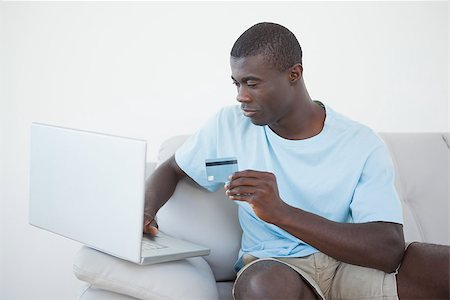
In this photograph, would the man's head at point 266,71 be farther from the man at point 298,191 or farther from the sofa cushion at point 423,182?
the sofa cushion at point 423,182

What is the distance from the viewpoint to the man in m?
1.56

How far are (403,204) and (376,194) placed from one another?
1.48ft

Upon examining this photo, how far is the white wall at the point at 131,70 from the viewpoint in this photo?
2.53 m

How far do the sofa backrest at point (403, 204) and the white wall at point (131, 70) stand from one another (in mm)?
482

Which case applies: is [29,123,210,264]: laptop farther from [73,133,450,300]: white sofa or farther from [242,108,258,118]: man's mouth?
[242,108,258,118]: man's mouth

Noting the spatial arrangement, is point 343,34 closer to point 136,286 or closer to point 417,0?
point 417,0

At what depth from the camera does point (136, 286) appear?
159 cm

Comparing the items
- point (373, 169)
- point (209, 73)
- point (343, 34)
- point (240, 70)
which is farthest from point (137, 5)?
point (373, 169)

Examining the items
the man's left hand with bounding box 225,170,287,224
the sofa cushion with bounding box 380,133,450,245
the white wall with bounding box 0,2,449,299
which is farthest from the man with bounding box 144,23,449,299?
the white wall with bounding box 0,2,449,299

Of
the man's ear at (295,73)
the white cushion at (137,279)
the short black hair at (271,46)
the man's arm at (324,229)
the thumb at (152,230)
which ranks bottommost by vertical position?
the white cushion at (137,279)

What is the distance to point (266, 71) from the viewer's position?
1.70 metres

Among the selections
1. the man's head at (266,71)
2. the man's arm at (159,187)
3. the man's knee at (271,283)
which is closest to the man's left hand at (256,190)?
the man's knee at (271,283)

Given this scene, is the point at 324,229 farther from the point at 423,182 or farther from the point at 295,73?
the point at 423,182

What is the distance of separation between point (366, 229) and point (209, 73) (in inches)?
45.0
